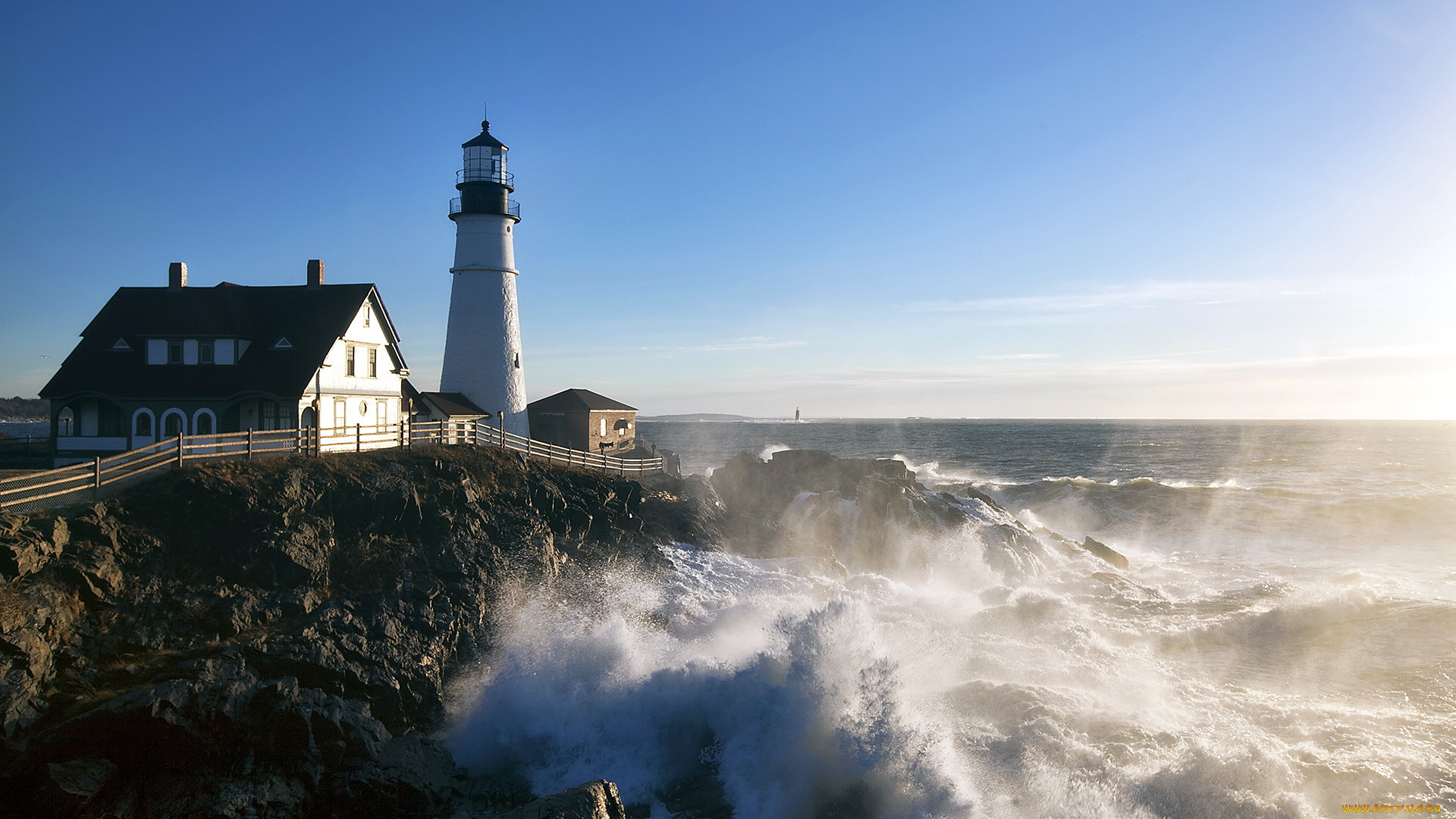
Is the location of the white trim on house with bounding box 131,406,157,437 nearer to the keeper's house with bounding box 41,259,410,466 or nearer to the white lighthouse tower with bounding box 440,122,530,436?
the keeper's house with bounding box 41,259,410,466

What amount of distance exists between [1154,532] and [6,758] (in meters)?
36.2

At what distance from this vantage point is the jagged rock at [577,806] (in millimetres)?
9203

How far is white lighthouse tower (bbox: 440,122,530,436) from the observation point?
94.4 feet

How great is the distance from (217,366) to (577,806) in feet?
63.1

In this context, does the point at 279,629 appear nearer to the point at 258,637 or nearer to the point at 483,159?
the point at 258,637

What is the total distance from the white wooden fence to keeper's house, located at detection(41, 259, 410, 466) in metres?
0.64

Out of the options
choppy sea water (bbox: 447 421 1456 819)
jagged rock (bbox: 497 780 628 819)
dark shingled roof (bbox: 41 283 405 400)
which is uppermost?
dark shingled roof (bbox: 41 283 405 400)

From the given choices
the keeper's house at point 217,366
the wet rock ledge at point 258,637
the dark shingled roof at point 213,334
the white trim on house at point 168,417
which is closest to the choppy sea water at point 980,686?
the wet rock ledge at point 258,637

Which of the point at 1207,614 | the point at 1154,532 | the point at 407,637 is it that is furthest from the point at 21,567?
the point at 1154,532

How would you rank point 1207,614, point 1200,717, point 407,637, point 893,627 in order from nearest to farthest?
point 1200,717 → point 407,637 → point 893,627 → point 1207,614

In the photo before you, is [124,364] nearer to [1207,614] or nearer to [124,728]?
[124,728]

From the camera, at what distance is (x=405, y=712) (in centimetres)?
1393

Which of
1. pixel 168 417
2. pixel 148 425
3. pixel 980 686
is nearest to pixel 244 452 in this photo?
pixel 168 417

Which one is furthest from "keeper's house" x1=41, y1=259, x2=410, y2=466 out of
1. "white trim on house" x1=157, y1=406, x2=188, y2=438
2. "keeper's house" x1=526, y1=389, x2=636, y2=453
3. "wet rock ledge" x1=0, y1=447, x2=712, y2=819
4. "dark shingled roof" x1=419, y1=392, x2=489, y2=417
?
"keeper's house" x1=526, y1=389, x2=636, y2=453
